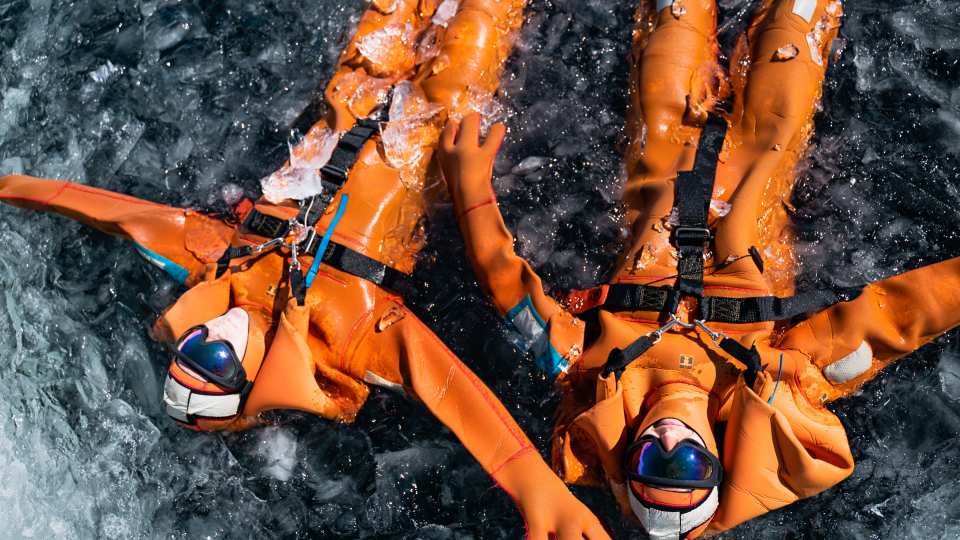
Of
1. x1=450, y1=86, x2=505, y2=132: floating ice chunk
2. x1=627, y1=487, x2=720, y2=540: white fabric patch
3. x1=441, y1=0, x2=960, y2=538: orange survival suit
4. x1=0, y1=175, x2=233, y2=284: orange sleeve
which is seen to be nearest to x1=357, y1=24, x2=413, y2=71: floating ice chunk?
x1=450, y1=86, x2=505, y2=132: floating ice chunk

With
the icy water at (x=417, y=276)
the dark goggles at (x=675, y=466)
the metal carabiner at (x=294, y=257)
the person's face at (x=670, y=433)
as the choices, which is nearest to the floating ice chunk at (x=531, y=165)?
the icy water at (x=417, y=276)

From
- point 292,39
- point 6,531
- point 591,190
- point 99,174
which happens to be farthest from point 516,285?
point 6,531

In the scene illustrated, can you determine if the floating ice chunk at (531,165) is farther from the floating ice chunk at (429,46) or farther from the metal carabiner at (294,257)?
the metal carabiner at (294,257)

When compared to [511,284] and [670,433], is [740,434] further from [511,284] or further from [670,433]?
[511,284]

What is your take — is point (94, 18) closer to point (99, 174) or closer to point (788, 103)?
point (99, 174)

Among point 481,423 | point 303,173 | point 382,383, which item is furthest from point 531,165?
point 481,423

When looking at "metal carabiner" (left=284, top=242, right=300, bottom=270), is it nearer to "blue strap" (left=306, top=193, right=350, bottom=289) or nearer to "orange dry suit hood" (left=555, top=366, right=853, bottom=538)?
"blue strap" (left=306, top=193, right=350, bottom=289)

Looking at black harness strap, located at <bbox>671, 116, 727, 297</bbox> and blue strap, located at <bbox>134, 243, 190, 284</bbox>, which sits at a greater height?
black harness strap, located at <bbox>671, 116, 727, 297</bbox>
